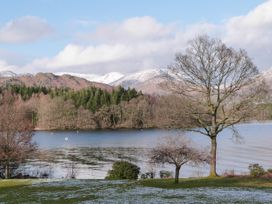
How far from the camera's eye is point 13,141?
56688mm

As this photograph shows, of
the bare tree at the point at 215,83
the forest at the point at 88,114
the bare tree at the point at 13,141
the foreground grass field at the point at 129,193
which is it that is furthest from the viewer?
the forest at the point at 88,114

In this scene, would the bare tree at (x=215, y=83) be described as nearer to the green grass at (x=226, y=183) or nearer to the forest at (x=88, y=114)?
the green grass at (x=226, y=183)

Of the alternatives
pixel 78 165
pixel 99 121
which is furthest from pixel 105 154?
pixel 99 121

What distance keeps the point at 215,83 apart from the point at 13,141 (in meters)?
28.7

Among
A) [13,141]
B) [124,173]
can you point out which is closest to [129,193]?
[124,173]

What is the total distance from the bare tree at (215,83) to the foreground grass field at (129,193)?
28.4ft

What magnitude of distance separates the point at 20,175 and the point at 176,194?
35.7 meters

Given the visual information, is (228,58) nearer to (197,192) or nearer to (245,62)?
(245,62)

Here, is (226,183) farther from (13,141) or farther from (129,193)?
(13,141)

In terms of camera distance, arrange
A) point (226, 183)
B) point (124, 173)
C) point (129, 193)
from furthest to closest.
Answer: point (124, 173), point (226, 183), point (129, 193)

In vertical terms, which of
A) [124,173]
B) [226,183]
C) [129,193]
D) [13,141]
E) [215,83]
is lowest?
[226,183]

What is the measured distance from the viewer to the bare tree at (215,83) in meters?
43.4

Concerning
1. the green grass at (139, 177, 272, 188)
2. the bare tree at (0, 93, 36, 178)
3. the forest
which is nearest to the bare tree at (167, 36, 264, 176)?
the green grass at (139, 177, 272, 188)

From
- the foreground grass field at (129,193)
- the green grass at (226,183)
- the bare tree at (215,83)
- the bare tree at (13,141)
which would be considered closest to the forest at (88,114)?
the bare tree at (13,141)
